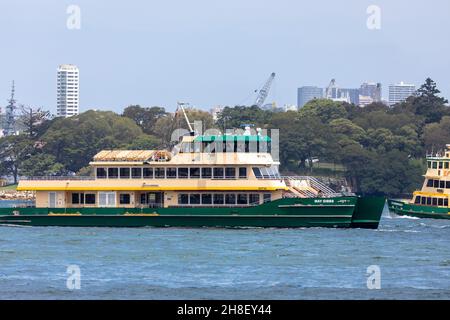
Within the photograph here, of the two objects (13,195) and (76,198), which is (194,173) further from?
(13,195)

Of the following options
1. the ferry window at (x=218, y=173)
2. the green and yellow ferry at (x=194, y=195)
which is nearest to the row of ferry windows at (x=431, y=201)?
the green and yellow ferry at (x=194, y=195)

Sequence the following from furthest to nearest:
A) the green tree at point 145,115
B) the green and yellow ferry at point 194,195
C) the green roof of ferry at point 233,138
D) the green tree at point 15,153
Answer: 1. the green tree at point 145,115
2. the green tree at point 15,153
3. the green roof of ferry at point 233,138
4. the green and yellow ferry at point 194,195

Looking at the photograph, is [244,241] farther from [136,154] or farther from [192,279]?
[192,279]

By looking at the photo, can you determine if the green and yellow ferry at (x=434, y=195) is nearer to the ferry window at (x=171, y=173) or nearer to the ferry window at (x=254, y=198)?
the ferry window at (x=254, y=198)

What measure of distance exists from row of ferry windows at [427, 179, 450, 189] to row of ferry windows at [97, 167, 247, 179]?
2244 cm

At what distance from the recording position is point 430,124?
139m

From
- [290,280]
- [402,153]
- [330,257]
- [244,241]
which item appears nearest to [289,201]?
[244,241]

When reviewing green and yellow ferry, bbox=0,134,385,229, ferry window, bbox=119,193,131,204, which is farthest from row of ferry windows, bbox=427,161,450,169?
ferry window, bbox=119,193,131,204

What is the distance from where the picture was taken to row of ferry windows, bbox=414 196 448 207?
76625 millimetres

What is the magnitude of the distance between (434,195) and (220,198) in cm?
2276

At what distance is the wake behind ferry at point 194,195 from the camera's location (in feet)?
192

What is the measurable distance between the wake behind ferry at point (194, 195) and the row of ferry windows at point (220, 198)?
5 cm

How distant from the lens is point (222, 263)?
1737 inches

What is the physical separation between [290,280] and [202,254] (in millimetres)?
8405
